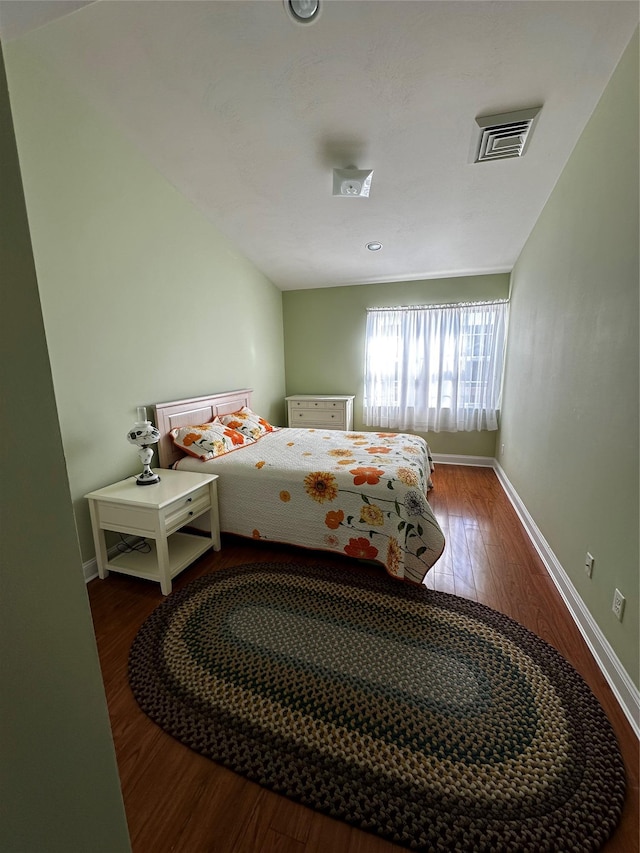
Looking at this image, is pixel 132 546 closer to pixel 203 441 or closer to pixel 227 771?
pixel 203 441

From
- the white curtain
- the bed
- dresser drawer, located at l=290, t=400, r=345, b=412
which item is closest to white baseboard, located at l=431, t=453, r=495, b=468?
the white curtain

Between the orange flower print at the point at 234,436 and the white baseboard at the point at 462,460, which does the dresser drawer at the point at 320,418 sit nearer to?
the white baseboard at the point at 462,460

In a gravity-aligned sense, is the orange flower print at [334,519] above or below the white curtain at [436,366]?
below

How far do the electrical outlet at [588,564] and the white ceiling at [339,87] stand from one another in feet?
7.49

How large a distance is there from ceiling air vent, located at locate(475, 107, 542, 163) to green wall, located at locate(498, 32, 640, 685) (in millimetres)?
303

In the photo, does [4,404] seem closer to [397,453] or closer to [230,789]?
[230,789]

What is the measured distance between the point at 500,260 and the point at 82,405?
4.15 m

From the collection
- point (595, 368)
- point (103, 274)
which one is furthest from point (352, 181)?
point (595, 368)

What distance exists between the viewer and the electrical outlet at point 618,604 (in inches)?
53.1

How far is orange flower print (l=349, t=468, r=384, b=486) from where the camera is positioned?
2137 mm

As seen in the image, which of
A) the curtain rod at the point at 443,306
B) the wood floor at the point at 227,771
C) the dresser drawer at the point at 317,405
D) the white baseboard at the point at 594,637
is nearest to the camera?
the wood floor at the point at 227,771

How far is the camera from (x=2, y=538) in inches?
17.6

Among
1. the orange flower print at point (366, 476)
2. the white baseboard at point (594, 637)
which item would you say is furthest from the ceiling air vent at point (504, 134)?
the white baseboard at point (594, 637)

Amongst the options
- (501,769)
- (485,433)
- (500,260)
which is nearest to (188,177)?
(500,260)
